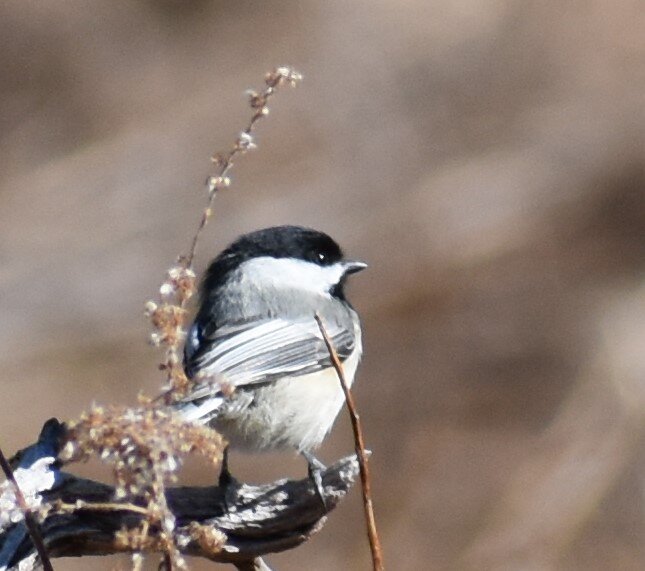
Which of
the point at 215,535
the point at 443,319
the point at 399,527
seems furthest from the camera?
the point at 443,319

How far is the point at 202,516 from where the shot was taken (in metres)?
2.41

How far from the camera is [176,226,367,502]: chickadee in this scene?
2857 mm

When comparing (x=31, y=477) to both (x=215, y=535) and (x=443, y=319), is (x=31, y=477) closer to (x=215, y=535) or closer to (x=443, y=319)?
(x=215, y=535)

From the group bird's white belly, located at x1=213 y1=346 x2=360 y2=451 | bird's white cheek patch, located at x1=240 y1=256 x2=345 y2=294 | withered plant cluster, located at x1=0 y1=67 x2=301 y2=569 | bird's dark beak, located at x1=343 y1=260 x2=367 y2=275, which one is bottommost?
withered plant cluster, located at x1=0 y1=67 x2=301 y2=569

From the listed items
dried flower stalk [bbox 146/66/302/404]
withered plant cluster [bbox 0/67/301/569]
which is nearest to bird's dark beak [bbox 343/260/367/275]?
dried flower stalk [bbox 146/66/302/404]

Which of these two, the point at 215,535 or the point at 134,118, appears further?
the point at 134,118

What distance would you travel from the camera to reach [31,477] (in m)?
2.13

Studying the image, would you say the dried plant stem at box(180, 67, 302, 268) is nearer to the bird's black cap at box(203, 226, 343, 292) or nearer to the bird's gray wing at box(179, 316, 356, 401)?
the bird's gray wing at box(179, 316, 356, 401)

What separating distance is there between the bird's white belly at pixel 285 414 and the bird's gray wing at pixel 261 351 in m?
0.03

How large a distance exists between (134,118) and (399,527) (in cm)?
274

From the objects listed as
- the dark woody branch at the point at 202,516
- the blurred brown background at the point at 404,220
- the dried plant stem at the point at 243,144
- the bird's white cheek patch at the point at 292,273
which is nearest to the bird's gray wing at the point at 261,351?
the bird's white cheek patch at the point at 292,273

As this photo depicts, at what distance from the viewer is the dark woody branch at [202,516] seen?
2119 millimetres

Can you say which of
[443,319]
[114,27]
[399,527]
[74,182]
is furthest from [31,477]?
[114,27]

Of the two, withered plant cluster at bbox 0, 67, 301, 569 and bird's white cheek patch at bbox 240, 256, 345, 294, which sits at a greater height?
bird's white cheek patch at bbox 240, 256, 345, 294
